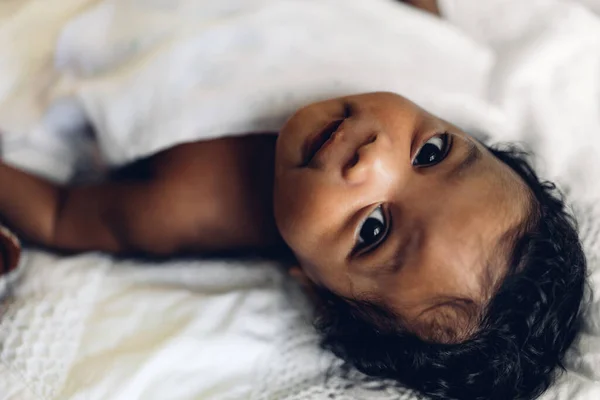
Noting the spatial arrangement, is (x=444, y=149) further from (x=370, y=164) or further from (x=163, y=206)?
(x=163, y=206)

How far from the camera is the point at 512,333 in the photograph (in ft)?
2.47

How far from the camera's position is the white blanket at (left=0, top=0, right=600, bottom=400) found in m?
0.77

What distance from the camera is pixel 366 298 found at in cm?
76

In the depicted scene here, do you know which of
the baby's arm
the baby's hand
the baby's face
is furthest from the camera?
the baby's hand

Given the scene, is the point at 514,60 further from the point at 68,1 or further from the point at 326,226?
the point at 68,1

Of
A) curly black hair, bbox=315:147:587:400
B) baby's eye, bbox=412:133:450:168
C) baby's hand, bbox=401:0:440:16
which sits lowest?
curly black hair, bbox=315:147:587:400

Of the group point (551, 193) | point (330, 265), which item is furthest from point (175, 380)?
point (551, 193)

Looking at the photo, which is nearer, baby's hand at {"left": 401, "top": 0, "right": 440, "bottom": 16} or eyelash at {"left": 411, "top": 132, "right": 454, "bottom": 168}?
eyelash at {"left": 411, "top": 132, "right": 454, "bottom": 168}

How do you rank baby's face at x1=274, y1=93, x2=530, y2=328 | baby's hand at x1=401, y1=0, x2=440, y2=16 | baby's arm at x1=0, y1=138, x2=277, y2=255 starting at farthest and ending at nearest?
baby's hand at x1=401, y1=0, x2=440, y2=16
baby's arm at x1=0, y1=138, x2=277, y2=255
baby's face at x1=274, y1=93, x2=530, y2=328

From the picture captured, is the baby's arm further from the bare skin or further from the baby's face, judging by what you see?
the baby's face

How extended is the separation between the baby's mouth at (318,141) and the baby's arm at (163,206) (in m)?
0.14

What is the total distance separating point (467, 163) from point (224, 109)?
0.33 meters

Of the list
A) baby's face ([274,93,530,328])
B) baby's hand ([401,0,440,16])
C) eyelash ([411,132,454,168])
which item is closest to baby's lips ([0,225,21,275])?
baby's face ([274,93,530,328])

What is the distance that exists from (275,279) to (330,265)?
0.15 metres
